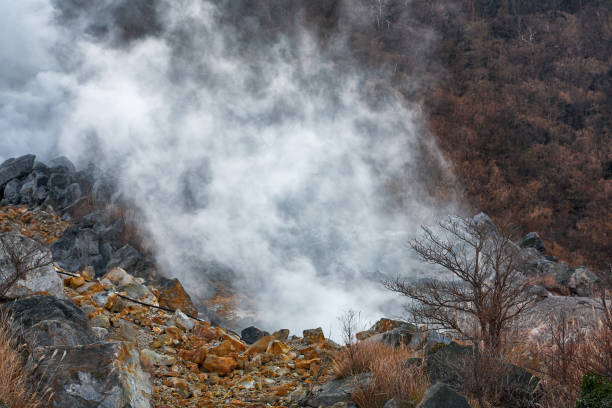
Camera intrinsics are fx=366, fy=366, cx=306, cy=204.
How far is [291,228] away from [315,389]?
1531 cm

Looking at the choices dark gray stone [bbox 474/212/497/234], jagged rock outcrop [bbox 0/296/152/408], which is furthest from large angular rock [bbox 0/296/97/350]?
dark gray stone [bbox 474/212/497/234]

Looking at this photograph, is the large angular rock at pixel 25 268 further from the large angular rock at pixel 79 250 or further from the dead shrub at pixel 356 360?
the large angular rock at pixel 79 250

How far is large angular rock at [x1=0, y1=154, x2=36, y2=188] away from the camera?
19.0 meters

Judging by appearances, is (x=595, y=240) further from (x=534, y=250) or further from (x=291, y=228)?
(x=291, y=228)

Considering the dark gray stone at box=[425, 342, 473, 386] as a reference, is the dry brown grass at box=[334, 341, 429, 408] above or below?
below

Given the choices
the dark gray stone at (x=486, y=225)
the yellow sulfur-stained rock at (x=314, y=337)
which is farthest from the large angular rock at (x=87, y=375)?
the dark gray stone at (x=486, y=225)

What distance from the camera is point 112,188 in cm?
1797

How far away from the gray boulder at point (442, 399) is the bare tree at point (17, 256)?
3.91m

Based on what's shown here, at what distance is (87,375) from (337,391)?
1736 millimetres

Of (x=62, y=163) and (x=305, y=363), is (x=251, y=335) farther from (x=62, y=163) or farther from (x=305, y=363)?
(x=62, y=163)

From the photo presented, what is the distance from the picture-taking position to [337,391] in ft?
9.32

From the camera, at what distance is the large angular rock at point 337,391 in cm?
270

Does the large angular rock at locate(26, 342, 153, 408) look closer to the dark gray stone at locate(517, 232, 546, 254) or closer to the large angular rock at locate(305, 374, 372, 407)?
the large angular rock at locate(305, 374, 372, 407)

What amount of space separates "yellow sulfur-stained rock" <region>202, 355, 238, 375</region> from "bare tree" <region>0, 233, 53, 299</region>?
2003mm
